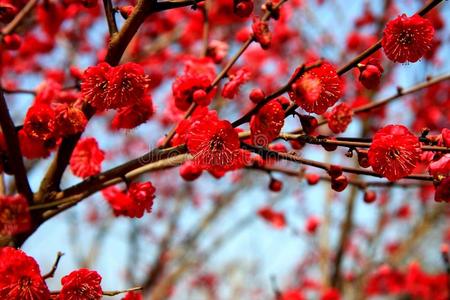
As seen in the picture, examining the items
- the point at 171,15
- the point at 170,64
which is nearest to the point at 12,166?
the point at 171,15

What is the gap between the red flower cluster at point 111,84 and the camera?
4.56 ft

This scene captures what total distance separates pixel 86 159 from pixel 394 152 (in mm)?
1119

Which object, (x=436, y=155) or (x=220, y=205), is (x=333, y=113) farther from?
(x=220, y=205)

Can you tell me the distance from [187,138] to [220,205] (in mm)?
5269

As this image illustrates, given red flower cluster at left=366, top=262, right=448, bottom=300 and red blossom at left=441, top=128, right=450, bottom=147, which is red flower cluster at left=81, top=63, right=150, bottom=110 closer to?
red blossom at left=441, top=128, right=450, bottom=147

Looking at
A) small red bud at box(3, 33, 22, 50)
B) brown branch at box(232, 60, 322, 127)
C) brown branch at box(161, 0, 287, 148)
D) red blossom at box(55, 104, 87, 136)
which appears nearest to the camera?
brown branch at box(232, 60, 322, 127)

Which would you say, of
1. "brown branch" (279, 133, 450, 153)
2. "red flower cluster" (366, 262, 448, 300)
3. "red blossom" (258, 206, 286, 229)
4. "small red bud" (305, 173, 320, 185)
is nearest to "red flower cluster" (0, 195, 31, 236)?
"brown branch" (279, 133, 450, 153)

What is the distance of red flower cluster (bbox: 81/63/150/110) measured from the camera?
139cm

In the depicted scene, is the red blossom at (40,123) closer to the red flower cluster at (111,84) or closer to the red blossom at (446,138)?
the red flower cluster at (111,84)

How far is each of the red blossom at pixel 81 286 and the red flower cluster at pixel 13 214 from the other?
0.26 metres

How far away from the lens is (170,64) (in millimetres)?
6273

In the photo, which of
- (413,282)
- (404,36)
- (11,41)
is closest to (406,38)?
(404,36)

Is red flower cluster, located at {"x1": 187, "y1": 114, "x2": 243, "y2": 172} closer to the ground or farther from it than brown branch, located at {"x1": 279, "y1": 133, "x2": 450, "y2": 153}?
farther from it

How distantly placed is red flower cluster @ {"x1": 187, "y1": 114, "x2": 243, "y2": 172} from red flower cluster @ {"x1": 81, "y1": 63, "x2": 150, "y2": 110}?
22 cm
